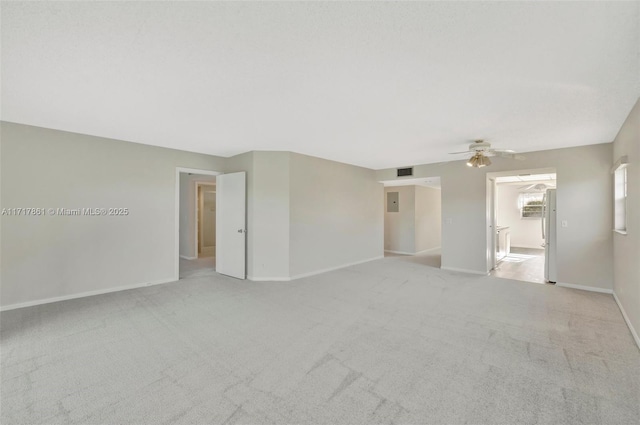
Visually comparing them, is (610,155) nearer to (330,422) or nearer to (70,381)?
(330,422)

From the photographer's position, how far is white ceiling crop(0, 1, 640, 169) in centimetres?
155

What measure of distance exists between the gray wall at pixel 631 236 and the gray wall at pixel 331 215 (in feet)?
14.1

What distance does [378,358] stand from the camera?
2.33 metres

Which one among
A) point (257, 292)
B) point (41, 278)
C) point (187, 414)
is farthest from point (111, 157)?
point (187, 414)

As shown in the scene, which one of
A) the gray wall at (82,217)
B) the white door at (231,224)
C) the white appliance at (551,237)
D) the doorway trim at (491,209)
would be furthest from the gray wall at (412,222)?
the gray wall at (82,217)

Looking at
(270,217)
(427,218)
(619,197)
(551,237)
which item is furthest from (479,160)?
(427,218)

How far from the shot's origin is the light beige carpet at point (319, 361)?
1725 millimetres

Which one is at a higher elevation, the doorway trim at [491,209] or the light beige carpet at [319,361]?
the doorway trim at [491,209]

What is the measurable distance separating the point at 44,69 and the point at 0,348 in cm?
251

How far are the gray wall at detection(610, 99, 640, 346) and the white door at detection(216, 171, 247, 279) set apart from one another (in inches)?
201

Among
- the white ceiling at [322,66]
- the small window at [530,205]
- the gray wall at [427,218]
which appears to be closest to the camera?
the white ceiling at [322,66]

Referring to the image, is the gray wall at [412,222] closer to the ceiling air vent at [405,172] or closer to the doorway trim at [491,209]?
the ceiling air vent at [405,172]

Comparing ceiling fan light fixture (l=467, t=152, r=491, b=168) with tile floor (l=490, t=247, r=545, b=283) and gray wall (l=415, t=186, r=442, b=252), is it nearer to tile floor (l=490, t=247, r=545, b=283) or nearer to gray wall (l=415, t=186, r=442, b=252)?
tile floor (l=490, t=247, r=545, b=283)

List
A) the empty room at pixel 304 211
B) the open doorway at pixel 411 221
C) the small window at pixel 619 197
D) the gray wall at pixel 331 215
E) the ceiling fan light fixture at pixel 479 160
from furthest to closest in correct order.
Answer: the open doorway at pixel 411 221 < the gray wall at pixel 331 215 < the ceiling fan light fixture at pixel 479 160 < the small window at pixel 619 197 < the empty room at pixel 304 211
